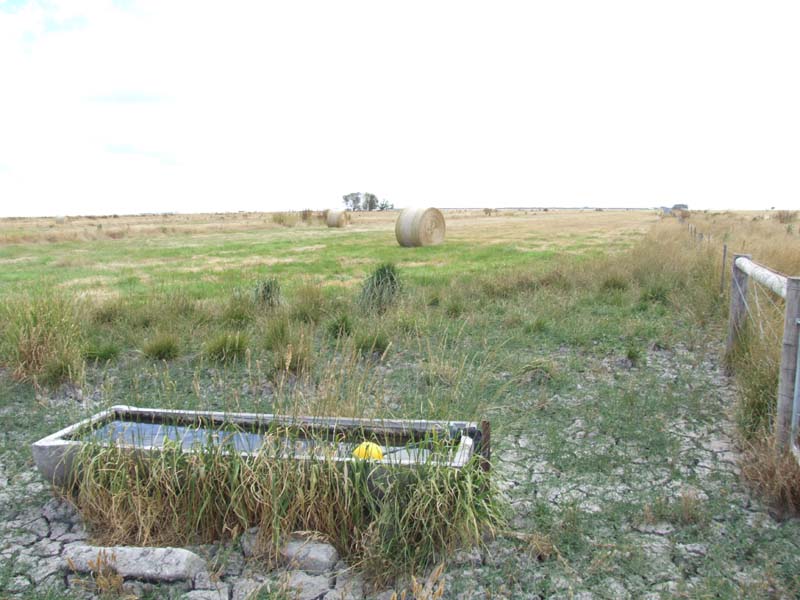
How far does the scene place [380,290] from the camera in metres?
8.62

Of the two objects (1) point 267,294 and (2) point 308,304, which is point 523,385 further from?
(1) point 267,294

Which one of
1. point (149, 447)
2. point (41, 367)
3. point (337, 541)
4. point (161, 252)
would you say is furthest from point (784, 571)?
point (161, 252)

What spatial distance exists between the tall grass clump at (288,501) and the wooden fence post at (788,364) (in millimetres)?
1673

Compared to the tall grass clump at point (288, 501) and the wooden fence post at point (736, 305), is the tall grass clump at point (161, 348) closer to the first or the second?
the tall grass clump at point (288, 501)

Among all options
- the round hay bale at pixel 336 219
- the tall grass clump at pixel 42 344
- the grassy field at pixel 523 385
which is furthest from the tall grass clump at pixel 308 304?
the round hay bale at pixel 336 219

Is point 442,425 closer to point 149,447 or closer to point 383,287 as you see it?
point 149,447

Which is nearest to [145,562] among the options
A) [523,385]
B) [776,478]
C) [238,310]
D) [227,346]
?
[776,478]

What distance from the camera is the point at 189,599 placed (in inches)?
107

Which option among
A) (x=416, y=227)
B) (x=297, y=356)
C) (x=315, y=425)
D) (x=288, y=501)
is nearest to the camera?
(x=288, y=501)

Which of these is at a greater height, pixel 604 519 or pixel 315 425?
pixel 315 425

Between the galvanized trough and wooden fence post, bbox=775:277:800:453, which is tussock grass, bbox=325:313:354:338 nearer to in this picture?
the galvanized trough

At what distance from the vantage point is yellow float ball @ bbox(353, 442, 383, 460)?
336cm

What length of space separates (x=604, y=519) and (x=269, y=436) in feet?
6.13

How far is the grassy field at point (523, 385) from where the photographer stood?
2988 mm
